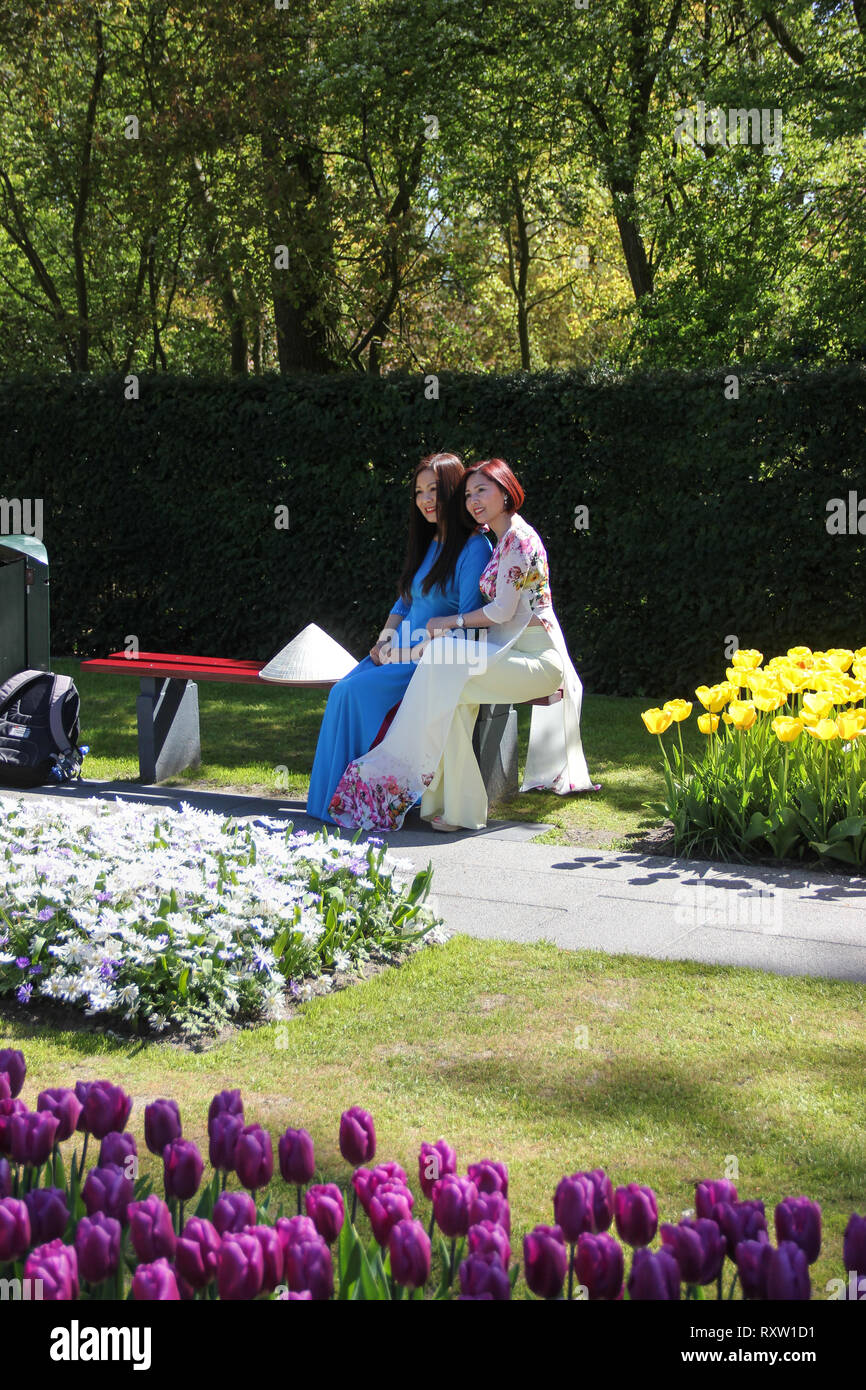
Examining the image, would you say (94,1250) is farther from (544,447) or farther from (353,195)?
(353,195)

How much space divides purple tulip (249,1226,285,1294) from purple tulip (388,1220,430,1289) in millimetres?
161

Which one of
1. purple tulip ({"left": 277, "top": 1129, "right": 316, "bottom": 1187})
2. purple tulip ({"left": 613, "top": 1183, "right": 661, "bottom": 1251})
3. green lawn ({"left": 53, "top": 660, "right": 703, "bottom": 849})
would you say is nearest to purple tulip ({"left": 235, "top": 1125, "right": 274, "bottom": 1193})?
purple tulip ({"left": 277, "top": 1129, "right": 316, "bottom": 1187})

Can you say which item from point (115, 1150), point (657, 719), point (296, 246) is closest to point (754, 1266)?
point (115, 1150)

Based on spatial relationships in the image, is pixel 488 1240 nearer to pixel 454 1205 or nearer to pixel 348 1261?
pixel 454 1205

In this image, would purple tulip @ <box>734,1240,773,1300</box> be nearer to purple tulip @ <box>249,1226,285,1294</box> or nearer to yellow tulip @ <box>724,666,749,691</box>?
purple tulip @ <box>249,1226,285,1294</box>

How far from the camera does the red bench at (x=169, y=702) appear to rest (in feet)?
26.6

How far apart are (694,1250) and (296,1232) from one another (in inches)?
22.0

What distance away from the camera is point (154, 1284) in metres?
1.73

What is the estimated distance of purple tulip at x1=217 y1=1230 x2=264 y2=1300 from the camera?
5.76ft

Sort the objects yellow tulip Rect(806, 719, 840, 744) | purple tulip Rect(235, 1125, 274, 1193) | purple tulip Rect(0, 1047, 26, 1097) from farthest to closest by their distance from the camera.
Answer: yellow tulip Rect(806, 719, 840, 744)
purple tulip Rect(0, 1047, 26, 1097)
purple tulip Rect(235, 1125, 274, 1193)

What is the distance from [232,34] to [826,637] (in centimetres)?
1060

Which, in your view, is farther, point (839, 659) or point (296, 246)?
point (296, 246)

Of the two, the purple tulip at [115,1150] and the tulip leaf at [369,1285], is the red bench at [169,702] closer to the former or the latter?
the purple tulip at [115,1150]
